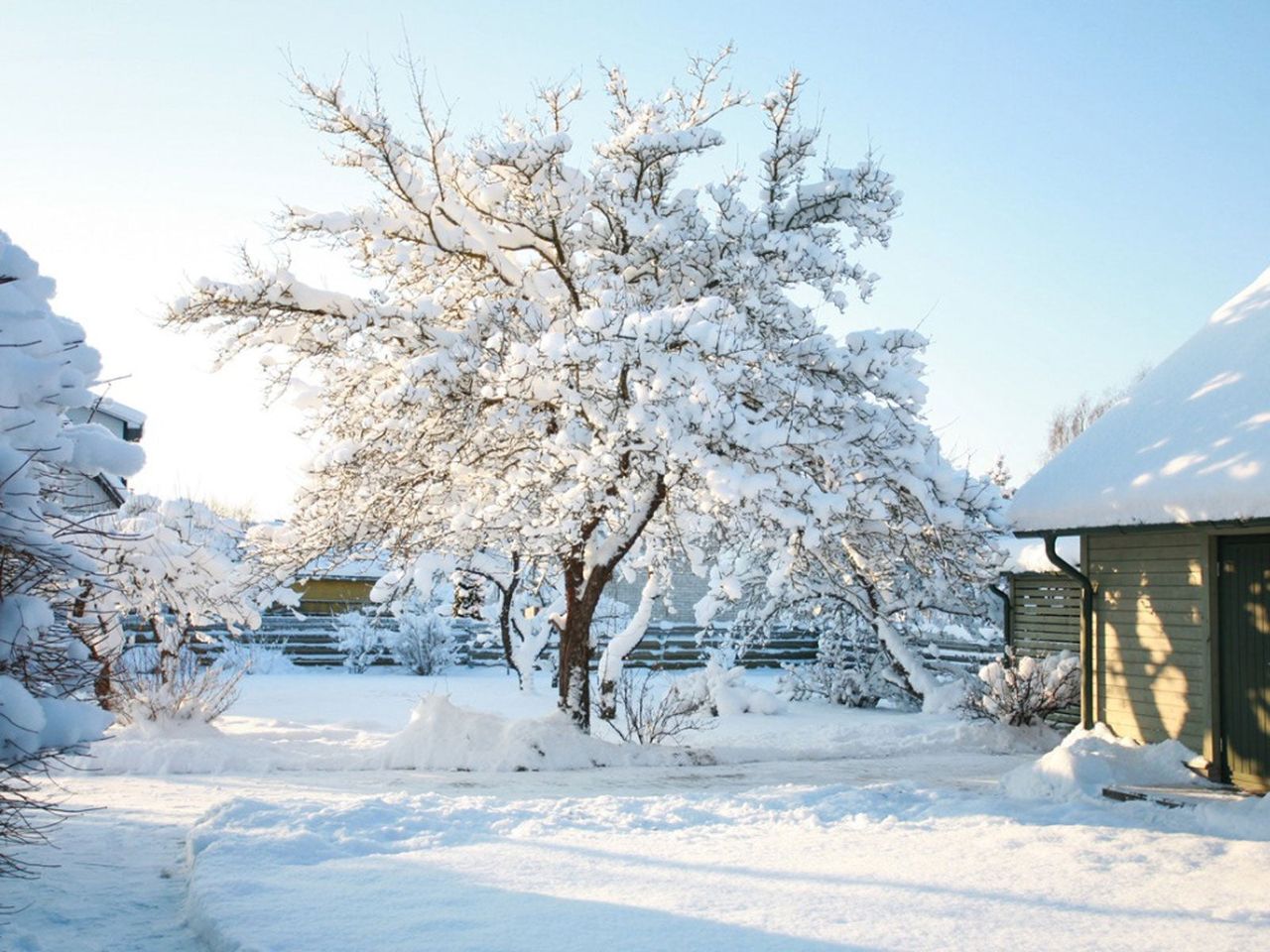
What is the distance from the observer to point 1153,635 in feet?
33.8

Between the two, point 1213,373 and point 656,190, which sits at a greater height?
point 656,190

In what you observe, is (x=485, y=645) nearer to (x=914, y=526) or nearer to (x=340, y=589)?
(x=340, y=589)

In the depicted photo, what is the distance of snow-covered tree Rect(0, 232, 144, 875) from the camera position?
4.68 metres

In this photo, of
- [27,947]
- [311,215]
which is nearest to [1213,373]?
[311,215]

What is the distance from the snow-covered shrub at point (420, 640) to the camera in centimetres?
2402

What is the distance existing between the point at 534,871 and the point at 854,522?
21.7 feet

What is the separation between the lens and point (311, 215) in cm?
1170

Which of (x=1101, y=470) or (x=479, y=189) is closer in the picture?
→ (x=1101, y=470)

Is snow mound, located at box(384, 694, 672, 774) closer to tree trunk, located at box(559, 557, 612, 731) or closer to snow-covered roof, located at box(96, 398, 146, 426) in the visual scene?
tree trunk, located at box(559, 557, 612, 731)

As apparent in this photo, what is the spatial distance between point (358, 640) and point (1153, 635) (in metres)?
18.0

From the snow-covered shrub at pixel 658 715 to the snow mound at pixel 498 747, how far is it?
672mm

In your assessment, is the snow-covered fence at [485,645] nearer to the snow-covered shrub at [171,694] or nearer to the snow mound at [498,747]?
the snow-covered shrub at [171,694]

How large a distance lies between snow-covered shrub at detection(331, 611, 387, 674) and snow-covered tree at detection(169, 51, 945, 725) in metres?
12.2

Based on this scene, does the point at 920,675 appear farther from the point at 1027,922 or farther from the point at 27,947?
the point at 27,947
